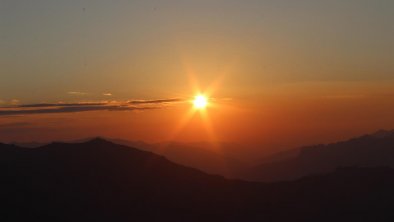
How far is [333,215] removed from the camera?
72500mm

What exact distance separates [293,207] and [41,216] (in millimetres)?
35471

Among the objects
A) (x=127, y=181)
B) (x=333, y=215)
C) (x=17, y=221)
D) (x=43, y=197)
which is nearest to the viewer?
(x=17, y=221)

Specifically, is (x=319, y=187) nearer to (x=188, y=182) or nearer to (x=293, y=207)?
(x=293, y=207)

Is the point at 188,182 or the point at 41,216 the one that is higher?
the point at 188,182

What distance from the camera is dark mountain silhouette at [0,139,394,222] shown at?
67.9 metres

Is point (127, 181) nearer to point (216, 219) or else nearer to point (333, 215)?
point (216, 219)

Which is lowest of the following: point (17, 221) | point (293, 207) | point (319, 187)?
point (17, 221)

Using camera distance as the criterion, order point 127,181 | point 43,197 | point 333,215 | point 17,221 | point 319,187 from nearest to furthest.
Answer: point 17,221 < point 43,197 < point 333,215 < point 127,181 < point 319,187

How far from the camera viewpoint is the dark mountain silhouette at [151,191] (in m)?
67.9

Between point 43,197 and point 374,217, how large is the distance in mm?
44471

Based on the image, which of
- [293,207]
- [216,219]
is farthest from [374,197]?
[216,219]

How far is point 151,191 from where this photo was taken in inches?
2985

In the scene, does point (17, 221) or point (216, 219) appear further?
point (216, 219)

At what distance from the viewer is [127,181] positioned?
77250 millimetres
